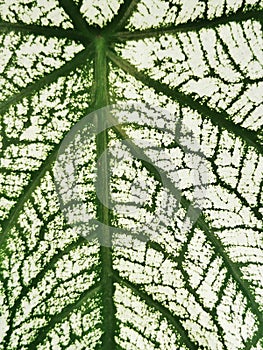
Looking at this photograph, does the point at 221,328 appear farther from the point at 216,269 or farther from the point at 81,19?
the point at 81,19

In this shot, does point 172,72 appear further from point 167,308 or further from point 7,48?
point 167,308

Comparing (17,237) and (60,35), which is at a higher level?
(60,35)

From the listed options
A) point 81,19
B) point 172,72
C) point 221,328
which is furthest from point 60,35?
point 221,328

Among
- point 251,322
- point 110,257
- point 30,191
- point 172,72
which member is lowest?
point 251,322

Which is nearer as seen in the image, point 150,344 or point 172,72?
point 172,72
